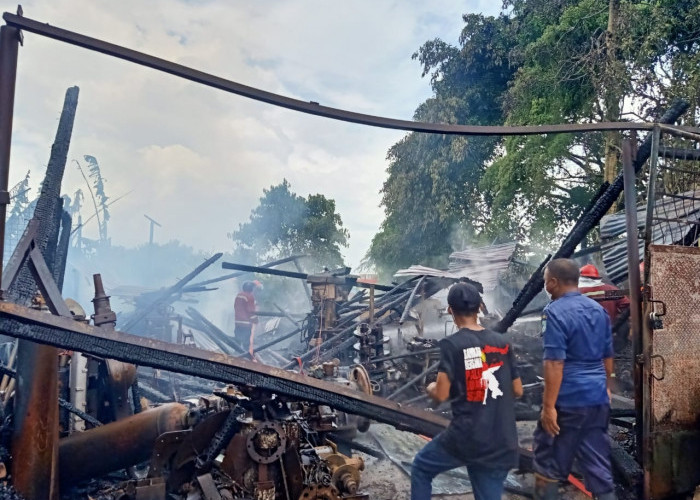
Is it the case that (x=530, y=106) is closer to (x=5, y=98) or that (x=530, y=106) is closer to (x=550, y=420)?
(x=550, y=420)

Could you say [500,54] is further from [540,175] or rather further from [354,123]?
[354,123]

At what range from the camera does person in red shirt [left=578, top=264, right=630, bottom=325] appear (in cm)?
776

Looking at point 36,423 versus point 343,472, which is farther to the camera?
point 343,472

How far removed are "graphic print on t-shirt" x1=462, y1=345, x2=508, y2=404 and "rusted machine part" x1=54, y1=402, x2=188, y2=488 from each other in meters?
3.10

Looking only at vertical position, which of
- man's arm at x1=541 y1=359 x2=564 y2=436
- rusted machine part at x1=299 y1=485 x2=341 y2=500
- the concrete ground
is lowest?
the concrete ground

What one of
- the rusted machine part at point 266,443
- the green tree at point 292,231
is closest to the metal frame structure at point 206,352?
the rusted machine part at point 266,443

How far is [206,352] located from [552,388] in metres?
2.39

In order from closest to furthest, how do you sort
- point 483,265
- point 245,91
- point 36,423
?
point 245,91
point 36,423
point 483,265

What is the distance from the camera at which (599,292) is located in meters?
7.89

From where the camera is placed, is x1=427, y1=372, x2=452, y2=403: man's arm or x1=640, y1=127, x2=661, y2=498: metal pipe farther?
x1=640, y1=127, x2=661, y2=498: metal pipe

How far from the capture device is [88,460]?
180 inches

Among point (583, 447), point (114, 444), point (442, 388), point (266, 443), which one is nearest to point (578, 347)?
point (583, 447)

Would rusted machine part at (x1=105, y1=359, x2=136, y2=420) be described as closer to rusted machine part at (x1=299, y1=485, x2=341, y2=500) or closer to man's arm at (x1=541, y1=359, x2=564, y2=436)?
rusted machine part at (x1=299, y1=485, x2=341, y2=500)

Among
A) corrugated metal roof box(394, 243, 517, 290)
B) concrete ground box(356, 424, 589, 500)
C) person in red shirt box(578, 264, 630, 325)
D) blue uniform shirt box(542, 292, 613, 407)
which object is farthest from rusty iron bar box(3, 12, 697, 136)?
corrugated metal roof box(394, 243, 517, 290)
